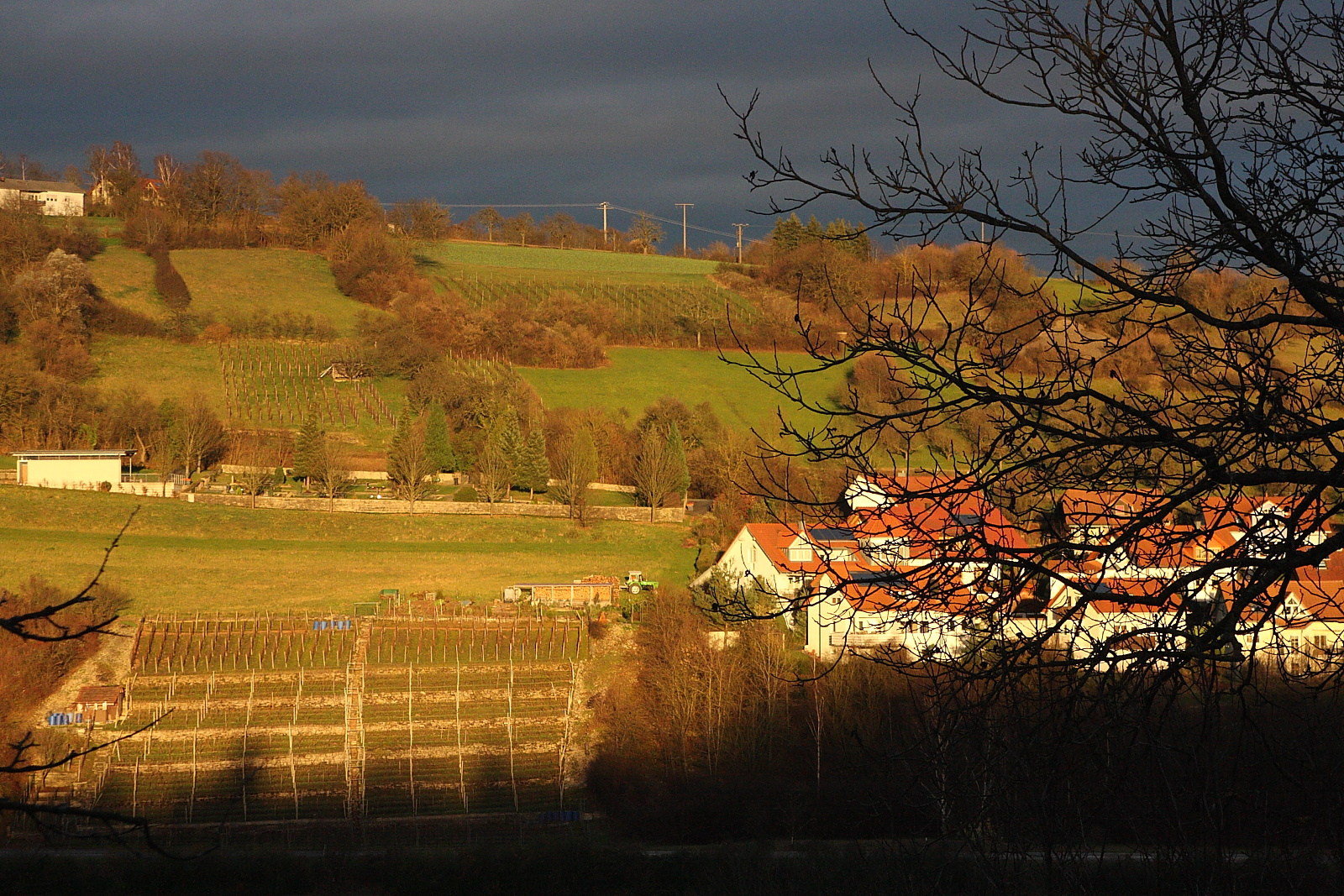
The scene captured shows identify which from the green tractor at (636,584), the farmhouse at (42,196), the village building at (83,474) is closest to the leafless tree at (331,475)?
the village building at (83,474)

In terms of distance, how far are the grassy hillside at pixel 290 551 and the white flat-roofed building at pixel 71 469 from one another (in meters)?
1.44

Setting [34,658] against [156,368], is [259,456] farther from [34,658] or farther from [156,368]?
[34,658]

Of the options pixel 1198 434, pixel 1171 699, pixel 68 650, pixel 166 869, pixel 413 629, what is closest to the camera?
pixel 1171 699

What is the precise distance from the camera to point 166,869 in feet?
47.3

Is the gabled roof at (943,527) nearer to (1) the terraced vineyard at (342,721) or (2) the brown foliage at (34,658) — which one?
(1) the terraced vineyard at (342,721)

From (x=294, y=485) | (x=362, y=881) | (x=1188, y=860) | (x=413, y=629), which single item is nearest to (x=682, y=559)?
(x=413, y=629)

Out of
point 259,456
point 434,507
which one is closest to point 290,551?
point 434,507

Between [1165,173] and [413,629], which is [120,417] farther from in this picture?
[1165,173]

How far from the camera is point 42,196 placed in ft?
250

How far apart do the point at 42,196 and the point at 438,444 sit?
2085 inches

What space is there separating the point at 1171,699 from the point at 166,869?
14709 millimetres

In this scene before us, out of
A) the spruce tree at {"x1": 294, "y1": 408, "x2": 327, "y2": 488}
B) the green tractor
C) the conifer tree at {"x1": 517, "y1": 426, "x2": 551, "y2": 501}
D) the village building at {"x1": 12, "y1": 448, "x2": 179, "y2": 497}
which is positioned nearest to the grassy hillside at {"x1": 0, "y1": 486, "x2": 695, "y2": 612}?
the green tractor

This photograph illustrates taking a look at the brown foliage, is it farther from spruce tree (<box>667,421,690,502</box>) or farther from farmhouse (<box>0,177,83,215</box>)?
farmhouse (<box>0,177,83,215</box>)

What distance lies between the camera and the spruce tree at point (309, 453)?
37.1m
